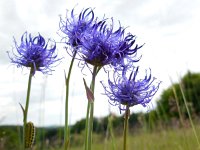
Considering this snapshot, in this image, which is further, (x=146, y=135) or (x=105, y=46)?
(x=146, y=135)

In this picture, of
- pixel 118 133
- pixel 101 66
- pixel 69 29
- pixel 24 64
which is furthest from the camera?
pixel 118 133

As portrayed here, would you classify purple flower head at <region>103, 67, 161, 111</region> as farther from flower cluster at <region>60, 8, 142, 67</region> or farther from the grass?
the grass

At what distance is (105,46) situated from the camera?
154cm

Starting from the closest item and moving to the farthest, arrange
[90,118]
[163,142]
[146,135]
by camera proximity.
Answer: [90,118]
[146,135]
[163,142]

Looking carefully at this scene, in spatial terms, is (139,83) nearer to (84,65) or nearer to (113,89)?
(113,89)

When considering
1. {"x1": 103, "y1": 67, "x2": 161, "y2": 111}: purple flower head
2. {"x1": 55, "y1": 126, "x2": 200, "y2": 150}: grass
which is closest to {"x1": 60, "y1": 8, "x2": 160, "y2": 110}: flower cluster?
{"x1": 103, "y1": 67, "x2": 161, "y2": 111}: purple flower head

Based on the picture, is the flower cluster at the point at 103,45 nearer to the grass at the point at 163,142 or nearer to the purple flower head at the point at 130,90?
the purple flower head at the point at 130,90

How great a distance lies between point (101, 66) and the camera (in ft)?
5.06

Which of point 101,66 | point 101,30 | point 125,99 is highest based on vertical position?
point 101,30

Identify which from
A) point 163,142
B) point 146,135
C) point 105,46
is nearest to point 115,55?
point 105,46

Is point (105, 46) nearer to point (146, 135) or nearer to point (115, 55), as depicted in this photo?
point (115, 55)

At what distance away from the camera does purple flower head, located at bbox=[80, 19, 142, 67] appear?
1534 millimetres

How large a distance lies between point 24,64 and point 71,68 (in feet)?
1.01

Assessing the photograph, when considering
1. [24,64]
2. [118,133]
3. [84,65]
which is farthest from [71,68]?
[118,133]
